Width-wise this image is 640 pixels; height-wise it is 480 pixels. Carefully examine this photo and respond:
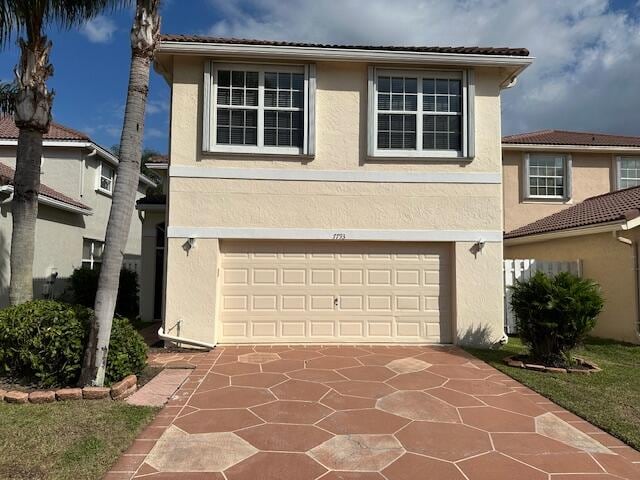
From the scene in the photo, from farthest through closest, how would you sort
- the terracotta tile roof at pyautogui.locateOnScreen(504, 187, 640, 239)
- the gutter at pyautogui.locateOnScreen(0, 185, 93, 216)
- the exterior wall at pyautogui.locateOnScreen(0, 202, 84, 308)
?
the exterior wall at pyautogui.locateOnScreen(0, 202, 84, 308) → the gutter at pyautogui.locateOnScreen(0, 185, 93, 216) → the terracotta tile roof at pyautogui.locateOnScreen(504, 187, 640, 239)

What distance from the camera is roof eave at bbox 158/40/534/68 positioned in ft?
30.1

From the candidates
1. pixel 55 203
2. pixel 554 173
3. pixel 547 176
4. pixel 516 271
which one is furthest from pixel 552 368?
pixel 55 203

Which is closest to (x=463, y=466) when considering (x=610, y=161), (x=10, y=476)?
(x=10, y=476)

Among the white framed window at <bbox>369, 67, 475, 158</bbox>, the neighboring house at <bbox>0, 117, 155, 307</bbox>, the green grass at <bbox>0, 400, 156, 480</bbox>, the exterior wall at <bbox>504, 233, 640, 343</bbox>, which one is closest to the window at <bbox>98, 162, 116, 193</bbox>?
the neighboring house at <bbox>0, 117, 155, 307</bbox>

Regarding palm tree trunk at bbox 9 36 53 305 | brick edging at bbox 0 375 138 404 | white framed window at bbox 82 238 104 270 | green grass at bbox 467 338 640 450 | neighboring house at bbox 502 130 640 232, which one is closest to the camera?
green grass at bbox 467 338 640 450

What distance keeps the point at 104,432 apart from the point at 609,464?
16.7ft

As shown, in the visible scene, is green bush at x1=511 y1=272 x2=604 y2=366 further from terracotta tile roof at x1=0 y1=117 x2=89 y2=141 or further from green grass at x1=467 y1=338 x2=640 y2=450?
terracotta tile roof at x1=0 y1=117 x2=89 y2=141

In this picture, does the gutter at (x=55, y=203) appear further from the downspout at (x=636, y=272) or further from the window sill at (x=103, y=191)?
the downspout at (x=636, y=272)

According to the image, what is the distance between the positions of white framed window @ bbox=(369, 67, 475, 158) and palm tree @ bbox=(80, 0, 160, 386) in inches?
200

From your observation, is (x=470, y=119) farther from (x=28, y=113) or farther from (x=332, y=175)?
(x=28, y=113)

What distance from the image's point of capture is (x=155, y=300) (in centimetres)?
1315

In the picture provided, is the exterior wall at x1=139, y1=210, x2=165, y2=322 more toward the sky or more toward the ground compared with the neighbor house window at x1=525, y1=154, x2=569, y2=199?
more toward the ground

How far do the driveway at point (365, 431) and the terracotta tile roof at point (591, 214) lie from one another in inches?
237

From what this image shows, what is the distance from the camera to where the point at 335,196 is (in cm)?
969
